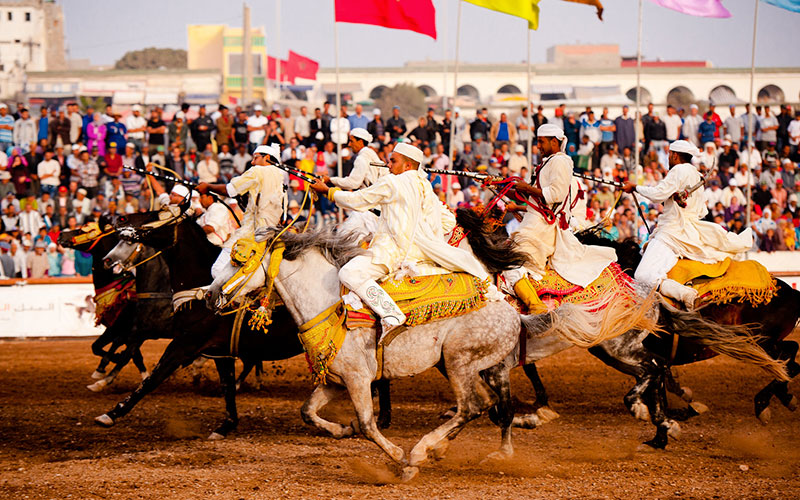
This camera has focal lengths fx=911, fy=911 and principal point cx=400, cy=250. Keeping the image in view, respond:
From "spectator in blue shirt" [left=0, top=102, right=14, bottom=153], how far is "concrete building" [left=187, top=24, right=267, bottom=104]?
51008 millimetres

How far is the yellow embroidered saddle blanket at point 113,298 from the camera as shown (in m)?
12.0

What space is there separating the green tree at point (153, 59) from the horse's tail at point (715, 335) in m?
105

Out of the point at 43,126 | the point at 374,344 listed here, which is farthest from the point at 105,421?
the point at 43,126

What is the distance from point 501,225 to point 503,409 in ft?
Answer: 7.01

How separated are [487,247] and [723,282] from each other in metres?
2.88

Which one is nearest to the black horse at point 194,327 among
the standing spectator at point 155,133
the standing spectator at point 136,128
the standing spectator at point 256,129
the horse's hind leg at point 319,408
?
the horse's hind leg at point 319,408

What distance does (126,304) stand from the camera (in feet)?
39.7

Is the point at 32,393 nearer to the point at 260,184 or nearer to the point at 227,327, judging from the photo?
the point at 227,327

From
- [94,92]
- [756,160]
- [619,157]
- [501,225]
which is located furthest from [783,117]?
[94,92]

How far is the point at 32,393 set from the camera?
38.8 feet

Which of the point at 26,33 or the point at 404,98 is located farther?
the point at 26,33

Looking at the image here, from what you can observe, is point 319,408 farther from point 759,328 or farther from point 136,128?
point 136,128

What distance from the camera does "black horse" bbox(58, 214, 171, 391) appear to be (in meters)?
10.8

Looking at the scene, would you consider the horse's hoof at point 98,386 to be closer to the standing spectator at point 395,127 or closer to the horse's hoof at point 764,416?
the horse's hoof at point 764,416
